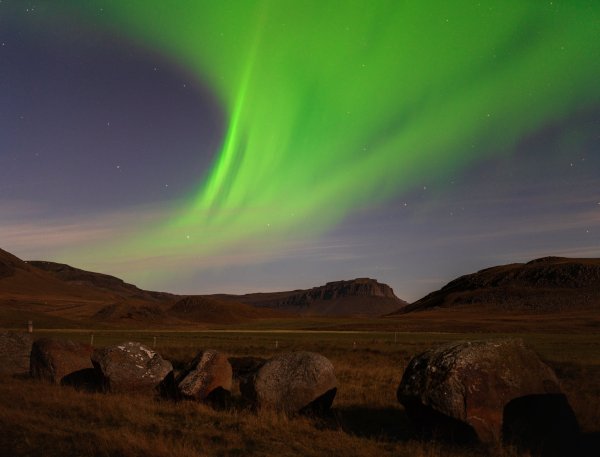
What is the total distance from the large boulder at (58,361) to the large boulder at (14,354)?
3.52 m

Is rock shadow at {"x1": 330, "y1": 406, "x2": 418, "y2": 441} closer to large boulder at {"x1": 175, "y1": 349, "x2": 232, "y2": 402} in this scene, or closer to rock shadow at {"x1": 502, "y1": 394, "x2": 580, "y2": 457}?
rock shadow at {"x1": 502, "y1": 394, "x2": 580, "y2": 457}

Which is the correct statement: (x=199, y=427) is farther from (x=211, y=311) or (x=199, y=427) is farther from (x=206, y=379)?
(x=211, y=311)

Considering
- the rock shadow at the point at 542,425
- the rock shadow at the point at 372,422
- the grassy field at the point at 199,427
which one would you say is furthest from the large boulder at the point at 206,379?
the rock shadow at the point at 542,425

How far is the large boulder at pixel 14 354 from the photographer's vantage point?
78.8ft

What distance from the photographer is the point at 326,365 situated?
52.4 ft

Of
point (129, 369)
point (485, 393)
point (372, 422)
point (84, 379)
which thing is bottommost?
point (372, 422)

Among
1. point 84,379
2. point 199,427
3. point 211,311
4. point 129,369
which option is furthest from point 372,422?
point 211,311

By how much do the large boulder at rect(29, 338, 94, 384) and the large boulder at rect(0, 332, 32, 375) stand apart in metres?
3.52

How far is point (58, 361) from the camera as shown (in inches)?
805

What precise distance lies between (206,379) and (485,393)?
9.01 metres

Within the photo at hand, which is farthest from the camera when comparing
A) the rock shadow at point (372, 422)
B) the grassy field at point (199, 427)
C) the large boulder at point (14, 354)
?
the large boulder at point (14, 354)

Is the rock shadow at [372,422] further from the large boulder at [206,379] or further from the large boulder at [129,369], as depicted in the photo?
the large boulder at [129,369]

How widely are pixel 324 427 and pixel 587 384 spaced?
37.9 ft

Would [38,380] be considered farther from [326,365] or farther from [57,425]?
[326,365]
